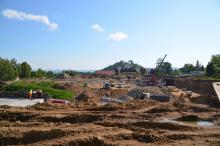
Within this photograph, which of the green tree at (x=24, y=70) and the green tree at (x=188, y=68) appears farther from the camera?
the green tree at (x=188, y=68)

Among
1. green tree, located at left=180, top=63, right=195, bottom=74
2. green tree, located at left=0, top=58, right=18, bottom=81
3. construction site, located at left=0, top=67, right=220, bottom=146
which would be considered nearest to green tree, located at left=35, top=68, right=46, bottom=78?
green tree, located at left=0, top=58, right=18, bottom=81

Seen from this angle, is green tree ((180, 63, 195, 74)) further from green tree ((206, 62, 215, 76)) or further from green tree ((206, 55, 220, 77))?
green tree ((206, 62, 215, 76))

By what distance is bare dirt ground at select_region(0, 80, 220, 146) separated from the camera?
16.0 metres

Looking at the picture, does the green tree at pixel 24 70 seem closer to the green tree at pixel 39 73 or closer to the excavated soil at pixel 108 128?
the green tree at pixel 39 73

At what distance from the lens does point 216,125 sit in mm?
20438

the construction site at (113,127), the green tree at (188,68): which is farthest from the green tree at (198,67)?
the construction site at (113,127)

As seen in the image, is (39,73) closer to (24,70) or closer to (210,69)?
(24,70)

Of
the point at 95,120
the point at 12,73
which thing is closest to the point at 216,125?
the point at 95,120

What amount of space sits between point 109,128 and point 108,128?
0.17 ft

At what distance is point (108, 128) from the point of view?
17.5m

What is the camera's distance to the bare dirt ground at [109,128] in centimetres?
1600

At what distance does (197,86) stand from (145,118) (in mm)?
34655

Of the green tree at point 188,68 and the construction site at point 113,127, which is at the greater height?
the green tree at point 188,68

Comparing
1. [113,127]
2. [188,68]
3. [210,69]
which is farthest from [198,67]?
[113,127]
